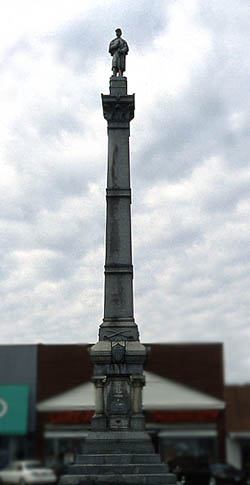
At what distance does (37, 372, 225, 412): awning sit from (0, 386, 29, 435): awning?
2.17 m

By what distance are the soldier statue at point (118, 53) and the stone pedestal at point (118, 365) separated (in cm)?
153

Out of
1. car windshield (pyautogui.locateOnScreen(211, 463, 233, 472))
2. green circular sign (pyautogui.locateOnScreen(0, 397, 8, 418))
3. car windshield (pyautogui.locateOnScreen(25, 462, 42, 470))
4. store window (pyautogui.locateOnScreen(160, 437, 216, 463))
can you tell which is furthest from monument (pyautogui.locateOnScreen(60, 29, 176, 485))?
green circular sign (pyautogui.locateOnScreen(0, 397, 8, 418))

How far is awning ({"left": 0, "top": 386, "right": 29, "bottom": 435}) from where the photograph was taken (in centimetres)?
A: 3195

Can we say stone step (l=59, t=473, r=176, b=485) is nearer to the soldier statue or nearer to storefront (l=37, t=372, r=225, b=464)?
storefront (l=37, t=372, r=225, b=464)

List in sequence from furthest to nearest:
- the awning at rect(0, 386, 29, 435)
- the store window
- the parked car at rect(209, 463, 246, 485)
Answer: the awning at rect(0, 386, 29, 435), the store window, the parked car at rect(209, 463, 246, 485)

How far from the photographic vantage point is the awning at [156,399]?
28641 millimetres

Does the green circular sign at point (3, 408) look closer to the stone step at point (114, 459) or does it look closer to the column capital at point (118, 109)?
the stone step at point (114, 459)

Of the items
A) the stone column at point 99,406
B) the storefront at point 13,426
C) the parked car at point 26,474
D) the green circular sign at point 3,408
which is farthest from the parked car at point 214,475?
the green circular sign at point 3,408

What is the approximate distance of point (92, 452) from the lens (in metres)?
21.3

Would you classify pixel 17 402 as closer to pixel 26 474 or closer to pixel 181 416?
pixel 26 474

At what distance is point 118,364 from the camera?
22.4 m

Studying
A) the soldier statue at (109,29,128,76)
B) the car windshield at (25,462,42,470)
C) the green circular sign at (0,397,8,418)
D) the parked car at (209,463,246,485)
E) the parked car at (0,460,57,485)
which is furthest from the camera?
the green circular sign at (0,397,8,418)

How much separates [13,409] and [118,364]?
12.6 metres

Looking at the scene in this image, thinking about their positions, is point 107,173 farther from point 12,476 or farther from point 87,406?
point 12,476
